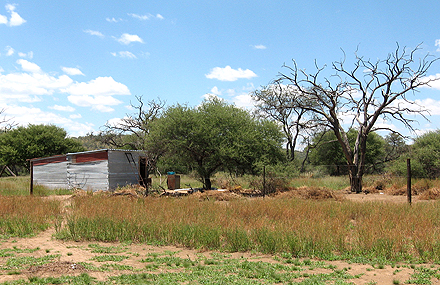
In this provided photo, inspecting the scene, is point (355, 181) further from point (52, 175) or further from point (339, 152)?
point (339, 152)

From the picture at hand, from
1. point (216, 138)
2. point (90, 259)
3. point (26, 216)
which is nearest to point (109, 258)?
point (90, 259)

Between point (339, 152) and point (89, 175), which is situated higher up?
point (339, 152)

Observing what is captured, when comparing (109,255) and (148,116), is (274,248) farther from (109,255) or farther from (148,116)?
(148,116)

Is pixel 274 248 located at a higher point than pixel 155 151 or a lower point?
lower

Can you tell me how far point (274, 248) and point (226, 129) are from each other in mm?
17435

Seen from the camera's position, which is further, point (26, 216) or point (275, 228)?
point (26, 216)

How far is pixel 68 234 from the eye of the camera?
10.8 m

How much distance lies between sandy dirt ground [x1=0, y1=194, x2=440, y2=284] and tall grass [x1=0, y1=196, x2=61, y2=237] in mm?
562

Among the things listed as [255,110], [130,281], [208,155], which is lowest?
[130,281]

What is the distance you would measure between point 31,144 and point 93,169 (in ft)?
75.3

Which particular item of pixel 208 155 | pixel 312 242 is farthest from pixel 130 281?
pixel 208 155

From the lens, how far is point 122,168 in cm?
2756

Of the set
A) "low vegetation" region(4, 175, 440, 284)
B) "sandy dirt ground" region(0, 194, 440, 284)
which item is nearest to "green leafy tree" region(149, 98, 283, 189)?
"low vegetation" region(4, 175, 440, 284)

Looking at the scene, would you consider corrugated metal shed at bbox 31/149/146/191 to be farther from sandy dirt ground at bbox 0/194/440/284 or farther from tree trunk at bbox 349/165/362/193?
sandy dirt ground at bbox 0/194/440/284
